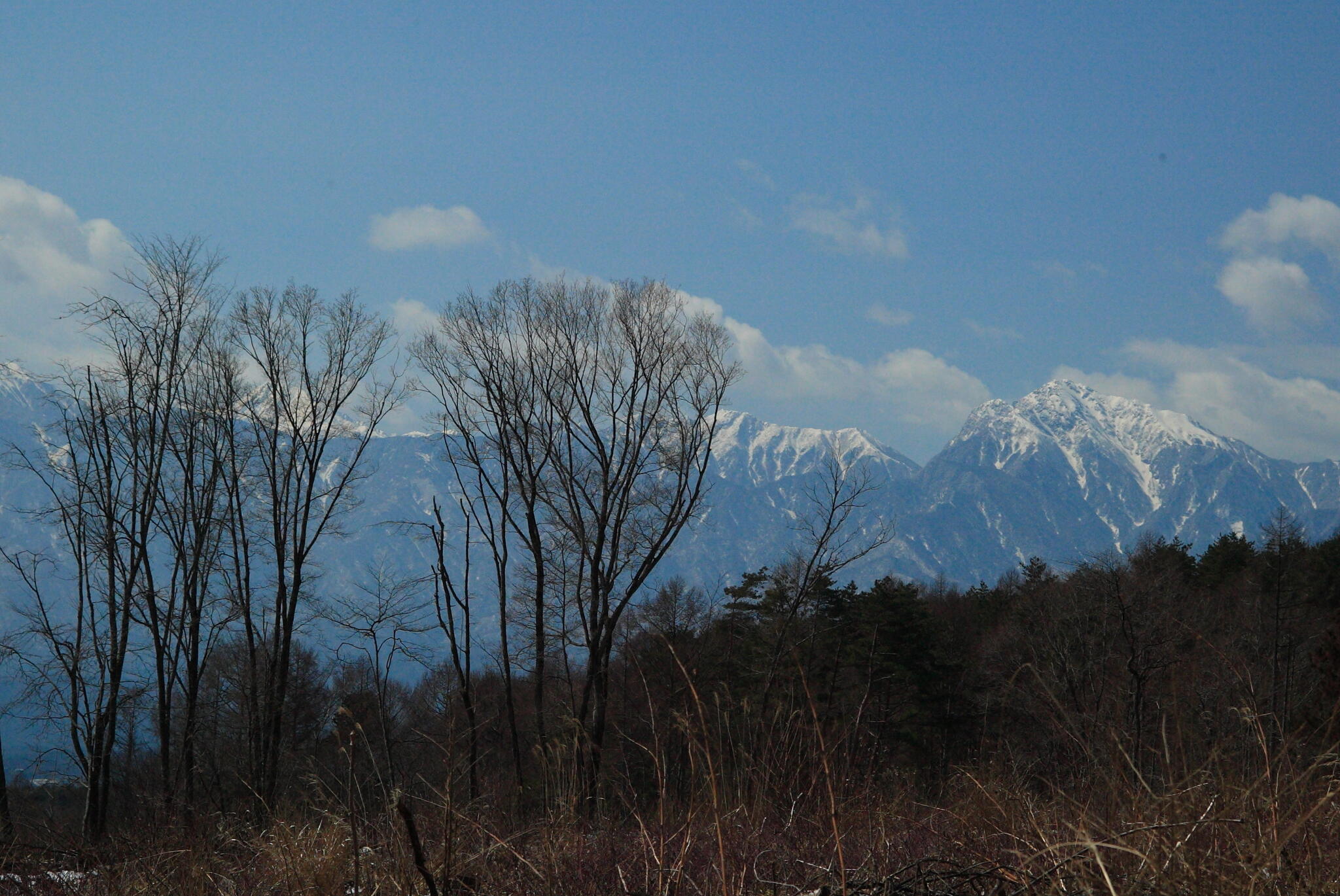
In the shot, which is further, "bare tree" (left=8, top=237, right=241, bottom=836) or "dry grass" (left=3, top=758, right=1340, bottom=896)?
"bare tree" (left=8, top=237, right=241, bottom=836)

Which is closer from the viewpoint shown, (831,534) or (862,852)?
(862,852)

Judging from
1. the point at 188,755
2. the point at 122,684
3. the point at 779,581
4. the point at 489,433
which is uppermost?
the point at 489,433

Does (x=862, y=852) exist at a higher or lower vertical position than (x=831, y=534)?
lower

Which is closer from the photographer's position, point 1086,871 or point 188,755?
point 1086,871

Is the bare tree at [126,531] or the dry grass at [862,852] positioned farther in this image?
the bare tree at [126,531]

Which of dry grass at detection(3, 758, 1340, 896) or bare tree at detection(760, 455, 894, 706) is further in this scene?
bare tree at detection(760, 455, 894, 706)

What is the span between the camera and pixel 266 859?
152 inches

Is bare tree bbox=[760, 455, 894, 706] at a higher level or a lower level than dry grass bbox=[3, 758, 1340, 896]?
higher

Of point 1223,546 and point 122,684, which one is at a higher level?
point 1223,546

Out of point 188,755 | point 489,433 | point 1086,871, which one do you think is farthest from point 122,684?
point 1086,871

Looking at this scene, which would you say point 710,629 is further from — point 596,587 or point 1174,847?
point 1174,847

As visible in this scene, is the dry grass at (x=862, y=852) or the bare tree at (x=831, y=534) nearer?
the dry grass at (x=862, y=852)

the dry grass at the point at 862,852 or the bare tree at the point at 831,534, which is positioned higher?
the bare tree at the point at 831,534

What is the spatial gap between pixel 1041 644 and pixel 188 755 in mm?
26707
